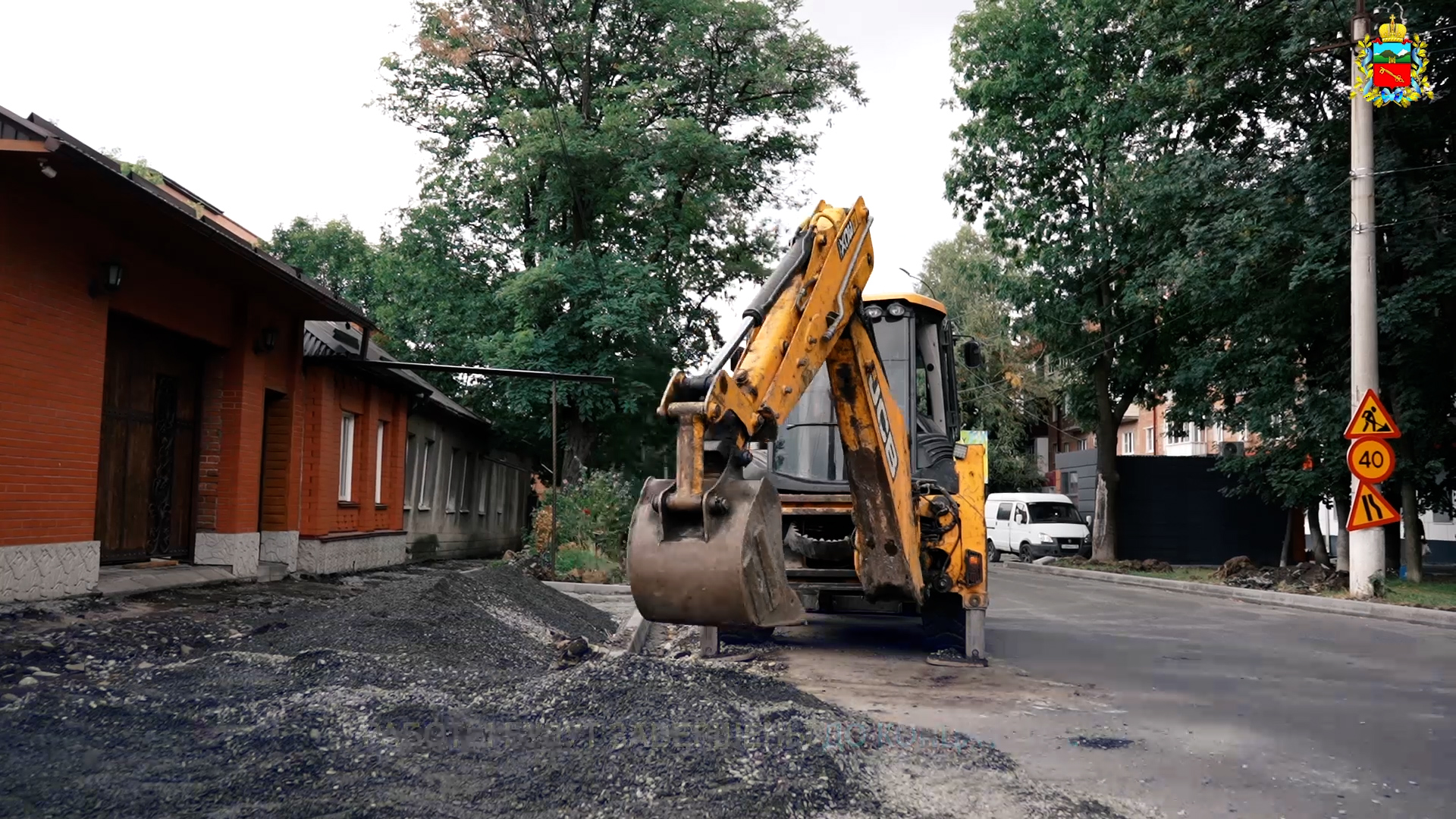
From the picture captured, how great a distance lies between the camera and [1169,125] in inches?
923

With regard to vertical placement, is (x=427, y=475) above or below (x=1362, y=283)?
below

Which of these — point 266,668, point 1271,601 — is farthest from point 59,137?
point 1271,601

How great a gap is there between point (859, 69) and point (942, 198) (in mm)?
4242

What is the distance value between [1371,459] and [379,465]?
16.6 m

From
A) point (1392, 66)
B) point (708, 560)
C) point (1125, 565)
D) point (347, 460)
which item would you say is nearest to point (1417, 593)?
point (1392, 66)

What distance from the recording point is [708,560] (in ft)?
16.8

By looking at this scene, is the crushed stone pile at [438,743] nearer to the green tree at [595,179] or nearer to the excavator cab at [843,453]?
the excavator cab at [843,453]

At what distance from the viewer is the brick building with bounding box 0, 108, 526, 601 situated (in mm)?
9086

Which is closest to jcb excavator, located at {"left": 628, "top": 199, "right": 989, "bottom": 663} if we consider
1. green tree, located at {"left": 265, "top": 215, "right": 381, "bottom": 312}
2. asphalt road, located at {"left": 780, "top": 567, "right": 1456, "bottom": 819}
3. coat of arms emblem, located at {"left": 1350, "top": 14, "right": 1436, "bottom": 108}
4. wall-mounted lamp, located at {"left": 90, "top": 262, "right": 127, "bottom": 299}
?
asphalt road, located at {"left": 780, "top": 567, "right": 1456, "bottom": 819}

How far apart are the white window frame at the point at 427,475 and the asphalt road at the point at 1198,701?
1395 centimetres

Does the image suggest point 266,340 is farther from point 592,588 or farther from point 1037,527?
point 1037,527

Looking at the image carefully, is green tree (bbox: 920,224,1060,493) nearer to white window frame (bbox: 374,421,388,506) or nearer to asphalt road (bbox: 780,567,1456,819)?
white window frame (bbox: 374,421,388,506)

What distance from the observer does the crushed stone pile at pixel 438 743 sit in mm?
4480

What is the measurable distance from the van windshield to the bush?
1674 cm
